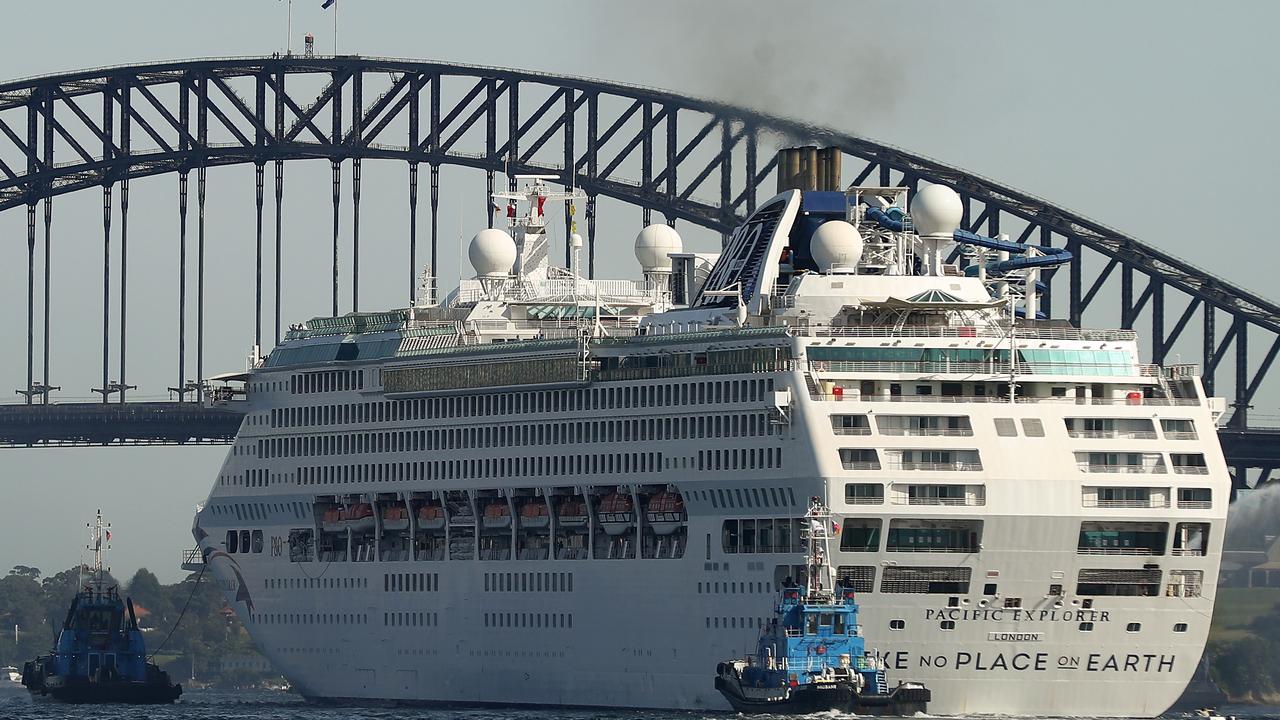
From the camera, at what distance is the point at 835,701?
292 ft

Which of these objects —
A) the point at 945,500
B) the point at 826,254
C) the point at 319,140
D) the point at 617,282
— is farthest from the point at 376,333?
the point at 319,140

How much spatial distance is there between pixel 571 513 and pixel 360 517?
11.7 meters

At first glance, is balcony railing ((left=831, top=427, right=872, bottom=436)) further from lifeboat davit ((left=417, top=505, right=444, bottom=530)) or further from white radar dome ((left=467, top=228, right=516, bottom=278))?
white radar dome ((left=467, top=228, right=516, bottom=278))

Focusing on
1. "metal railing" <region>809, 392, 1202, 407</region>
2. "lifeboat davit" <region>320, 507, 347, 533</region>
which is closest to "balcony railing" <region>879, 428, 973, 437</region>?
"metal railing" <region>809, 392, 1202, 407</region>

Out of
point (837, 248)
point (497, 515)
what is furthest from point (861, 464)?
point (497, 515)

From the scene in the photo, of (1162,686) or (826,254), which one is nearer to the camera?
(1162,686)

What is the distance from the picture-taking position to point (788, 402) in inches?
3720

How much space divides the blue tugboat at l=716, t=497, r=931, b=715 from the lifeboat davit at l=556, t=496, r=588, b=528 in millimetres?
14076

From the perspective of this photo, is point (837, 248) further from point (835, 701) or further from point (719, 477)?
point (835, 701)

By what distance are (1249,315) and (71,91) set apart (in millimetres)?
56708

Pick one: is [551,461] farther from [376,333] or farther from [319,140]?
[319,140]

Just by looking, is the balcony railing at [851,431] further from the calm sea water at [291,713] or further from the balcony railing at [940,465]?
the calm sea water at [291,713]

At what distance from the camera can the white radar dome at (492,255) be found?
118m

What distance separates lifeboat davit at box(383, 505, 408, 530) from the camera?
112500 millimetres
